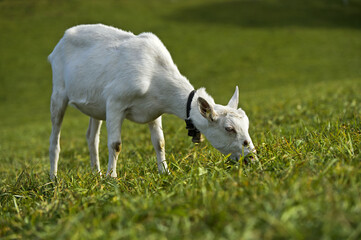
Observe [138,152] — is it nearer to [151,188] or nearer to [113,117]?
[113,117]

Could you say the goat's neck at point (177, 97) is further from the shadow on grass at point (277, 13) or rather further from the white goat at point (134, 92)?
the shadow on grass at point (277, 13)

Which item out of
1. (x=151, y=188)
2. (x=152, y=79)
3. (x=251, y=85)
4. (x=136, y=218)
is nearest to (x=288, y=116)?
(x=152, y=79)

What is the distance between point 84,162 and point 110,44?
290cm

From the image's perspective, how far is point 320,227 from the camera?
91.0 inches

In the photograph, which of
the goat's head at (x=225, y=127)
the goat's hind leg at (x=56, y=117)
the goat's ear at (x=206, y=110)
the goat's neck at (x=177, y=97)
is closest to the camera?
the goat's head at (x=225, y=127)

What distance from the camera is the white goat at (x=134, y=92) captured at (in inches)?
189

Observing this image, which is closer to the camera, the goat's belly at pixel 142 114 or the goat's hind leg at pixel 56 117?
the goat's belly at pixel 142 114

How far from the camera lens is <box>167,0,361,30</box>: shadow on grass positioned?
45.5 metres

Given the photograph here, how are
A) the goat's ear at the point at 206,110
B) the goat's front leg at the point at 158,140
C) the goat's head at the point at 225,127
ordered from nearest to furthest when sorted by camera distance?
the goat's head at the point at 225,127, the goat's ear at the point at 206,110, the goat's front leg at the point at 158,140

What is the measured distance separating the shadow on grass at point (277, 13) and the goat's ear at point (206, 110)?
41892 millimetres

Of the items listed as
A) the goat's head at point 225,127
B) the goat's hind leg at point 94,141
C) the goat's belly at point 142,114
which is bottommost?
the goat's hind leg at point 94,141

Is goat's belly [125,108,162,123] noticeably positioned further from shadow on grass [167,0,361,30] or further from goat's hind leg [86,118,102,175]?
shadow on grass [167,0,361,30]

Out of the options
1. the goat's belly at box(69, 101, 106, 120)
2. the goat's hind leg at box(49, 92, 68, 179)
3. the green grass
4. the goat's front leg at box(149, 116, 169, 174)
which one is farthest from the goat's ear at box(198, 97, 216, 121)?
the goat's hind leg at box(49, 92, 68, 179)

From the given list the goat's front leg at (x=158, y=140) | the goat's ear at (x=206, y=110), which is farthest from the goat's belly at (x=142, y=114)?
the goat's ear at (x=206, y=110)
